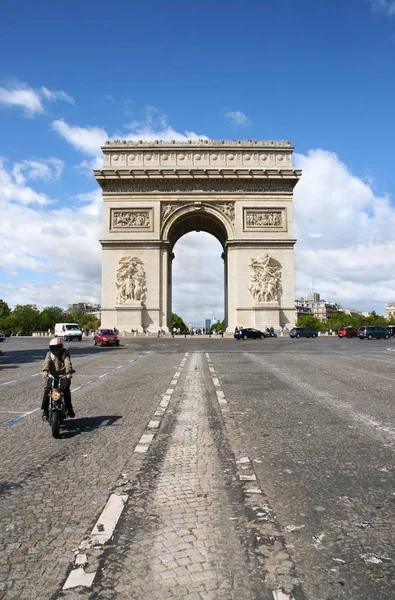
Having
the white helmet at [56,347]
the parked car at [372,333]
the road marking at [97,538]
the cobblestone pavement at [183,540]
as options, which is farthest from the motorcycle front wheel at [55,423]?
the parked car at [372,333]

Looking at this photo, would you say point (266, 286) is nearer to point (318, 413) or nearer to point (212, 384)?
point (212, 384)

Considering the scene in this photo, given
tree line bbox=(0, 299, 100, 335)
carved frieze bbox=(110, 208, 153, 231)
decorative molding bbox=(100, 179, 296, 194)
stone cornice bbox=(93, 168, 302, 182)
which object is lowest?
tree line bbox=(0, 299, 100, 335)

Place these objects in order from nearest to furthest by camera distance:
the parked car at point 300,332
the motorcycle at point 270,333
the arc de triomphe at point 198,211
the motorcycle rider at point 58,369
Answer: the motorcycle rider at point 58,369
the motorcycle at point 270,333
the parked car at point 300,332
the arc de triomphe at point 198,211

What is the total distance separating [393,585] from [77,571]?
1655 millimetres

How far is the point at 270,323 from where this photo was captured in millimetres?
47156

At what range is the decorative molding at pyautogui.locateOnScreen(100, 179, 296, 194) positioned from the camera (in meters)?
48.6

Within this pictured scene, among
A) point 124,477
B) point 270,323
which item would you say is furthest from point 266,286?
point 124,477

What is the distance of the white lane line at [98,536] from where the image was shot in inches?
103

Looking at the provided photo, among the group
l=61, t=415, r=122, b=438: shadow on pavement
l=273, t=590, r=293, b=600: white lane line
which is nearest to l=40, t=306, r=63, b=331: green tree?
l=61, t=415, r=122, b=438: shadow on pavement

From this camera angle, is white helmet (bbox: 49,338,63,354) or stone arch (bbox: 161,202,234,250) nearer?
white helmet (bbox: 49,338,63,354)

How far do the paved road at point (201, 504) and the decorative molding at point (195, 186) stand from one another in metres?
42.7

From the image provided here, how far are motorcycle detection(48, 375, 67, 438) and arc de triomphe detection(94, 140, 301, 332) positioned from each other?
134ft

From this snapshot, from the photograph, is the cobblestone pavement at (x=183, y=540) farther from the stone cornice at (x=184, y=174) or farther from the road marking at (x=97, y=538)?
the stone cornice at (x=184, y=174)

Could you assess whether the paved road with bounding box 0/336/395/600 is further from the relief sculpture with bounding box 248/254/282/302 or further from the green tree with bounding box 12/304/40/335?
the green tree with bounding box 12/304/40/335
